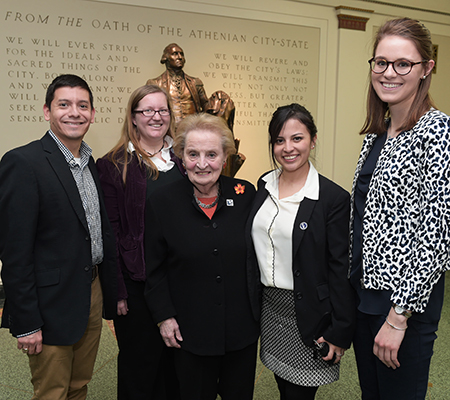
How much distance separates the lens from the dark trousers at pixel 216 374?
1.72m

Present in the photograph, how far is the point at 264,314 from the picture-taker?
5.87 ft

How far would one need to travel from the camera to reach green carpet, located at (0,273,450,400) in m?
2.66

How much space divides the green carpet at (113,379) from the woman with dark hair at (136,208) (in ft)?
2.35

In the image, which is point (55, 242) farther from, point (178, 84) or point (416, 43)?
point (178, 84)

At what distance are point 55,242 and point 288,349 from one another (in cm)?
107

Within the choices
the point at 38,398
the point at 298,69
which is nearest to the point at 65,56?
the point at 298,69

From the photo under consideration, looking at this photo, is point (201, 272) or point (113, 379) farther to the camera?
point (113, 379)

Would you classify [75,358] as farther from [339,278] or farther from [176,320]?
[339,278]

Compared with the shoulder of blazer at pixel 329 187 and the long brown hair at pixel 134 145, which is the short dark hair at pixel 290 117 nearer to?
the shoulder of blazer at pixel 329 187

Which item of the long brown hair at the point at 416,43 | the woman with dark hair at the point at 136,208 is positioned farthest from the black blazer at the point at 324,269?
the woman with dark hair at the point at 136,208

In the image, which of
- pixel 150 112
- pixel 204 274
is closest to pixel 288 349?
pixel 204 274

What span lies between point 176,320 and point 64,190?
72 cm

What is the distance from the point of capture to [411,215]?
4.52ft

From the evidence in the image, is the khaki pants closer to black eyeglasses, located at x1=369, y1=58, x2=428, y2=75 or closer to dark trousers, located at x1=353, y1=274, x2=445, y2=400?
dark trousers, located at x1=353, y1=274, x2=445, y2=400
